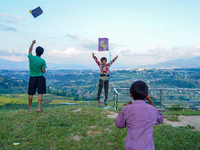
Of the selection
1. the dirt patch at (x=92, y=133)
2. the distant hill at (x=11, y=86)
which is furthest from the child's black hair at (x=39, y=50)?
the distant hill at (x=11, y=86)

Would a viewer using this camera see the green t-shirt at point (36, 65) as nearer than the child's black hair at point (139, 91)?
No

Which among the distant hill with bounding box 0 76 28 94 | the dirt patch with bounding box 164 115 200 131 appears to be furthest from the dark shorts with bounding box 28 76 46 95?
the distant hill with bounding box 0 76 28 94

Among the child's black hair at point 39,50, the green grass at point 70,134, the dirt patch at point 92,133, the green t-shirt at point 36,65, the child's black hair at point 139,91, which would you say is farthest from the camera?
the child's black hair at point 39,50

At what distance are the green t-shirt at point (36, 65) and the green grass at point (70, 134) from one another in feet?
4.80

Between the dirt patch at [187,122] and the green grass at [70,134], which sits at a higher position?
the green grass at [70,134]

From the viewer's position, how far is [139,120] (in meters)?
2.27

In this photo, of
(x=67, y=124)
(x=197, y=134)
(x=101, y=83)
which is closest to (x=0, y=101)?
(x=101, y=83)

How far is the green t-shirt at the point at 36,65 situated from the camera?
19.3 feet

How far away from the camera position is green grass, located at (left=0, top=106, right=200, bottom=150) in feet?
14.0

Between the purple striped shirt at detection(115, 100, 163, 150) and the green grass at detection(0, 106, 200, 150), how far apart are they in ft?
6.97

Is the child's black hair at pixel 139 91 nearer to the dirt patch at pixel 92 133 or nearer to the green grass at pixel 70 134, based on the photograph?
the green grass at pixel 70 134

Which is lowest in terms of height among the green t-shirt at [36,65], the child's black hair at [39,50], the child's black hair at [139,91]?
the child's black hair at [139,91]

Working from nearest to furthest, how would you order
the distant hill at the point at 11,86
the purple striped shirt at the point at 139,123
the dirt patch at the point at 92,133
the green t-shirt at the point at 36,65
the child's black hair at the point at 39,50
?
the purple striped shirt at the point at 139,123 → the dirt patch at the point at 92,133 → the green t-shirt at the point at 36,65 → the child's black hair at the point at 39,50 → the distant hill at the point at 11,86

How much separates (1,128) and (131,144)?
4.28m
